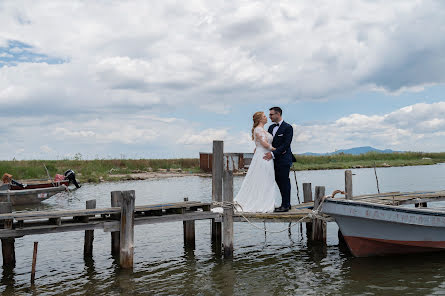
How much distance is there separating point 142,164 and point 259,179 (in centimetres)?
4180

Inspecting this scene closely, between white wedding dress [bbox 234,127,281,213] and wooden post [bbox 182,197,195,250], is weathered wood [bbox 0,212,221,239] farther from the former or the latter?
wooden post [bbox 182,197,195,250]

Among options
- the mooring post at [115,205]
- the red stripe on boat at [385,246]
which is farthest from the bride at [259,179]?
the mooring post at [115,205]

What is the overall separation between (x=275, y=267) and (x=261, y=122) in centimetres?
367

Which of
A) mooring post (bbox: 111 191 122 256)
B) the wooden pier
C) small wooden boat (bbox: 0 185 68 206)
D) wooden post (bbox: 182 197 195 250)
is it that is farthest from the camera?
small wooden boat (bbox: 0 185 68 206)

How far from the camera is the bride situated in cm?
1060

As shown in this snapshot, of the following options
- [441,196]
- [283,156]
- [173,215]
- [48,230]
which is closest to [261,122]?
[283,156]

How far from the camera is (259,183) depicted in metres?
10.8

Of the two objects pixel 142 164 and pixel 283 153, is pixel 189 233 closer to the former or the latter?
pixel 283 153

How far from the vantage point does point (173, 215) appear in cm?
1102

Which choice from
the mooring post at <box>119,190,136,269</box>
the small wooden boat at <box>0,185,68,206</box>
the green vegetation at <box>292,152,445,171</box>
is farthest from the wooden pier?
the green vegetation at <box>292,152,445,171</box>

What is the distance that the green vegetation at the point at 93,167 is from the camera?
36.9 meters

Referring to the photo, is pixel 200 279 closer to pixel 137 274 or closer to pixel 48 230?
pixel 137 274

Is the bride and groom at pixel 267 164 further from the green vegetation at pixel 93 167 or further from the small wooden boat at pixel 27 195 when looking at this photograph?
the green vegetation at pixel 93 167

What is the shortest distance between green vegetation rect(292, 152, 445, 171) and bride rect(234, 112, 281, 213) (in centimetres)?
4849
